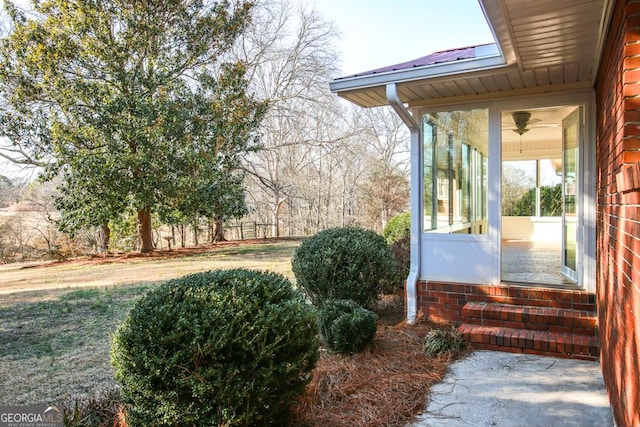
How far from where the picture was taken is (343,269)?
492 cm

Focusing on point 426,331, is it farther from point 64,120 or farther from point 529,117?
point 64,120

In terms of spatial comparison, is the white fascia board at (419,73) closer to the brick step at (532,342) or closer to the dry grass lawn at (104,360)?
the brick step at (532,342)

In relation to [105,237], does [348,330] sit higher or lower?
lower

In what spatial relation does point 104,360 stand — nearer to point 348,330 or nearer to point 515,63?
point 348,330

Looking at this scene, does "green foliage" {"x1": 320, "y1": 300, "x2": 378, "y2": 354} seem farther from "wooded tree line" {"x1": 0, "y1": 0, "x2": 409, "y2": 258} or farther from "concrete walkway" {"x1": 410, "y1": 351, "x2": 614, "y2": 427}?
"wooded tree line" {"x1": 0, "y1": 0, "x2": 409, "y2": 258}

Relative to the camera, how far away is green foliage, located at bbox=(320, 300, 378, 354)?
3736 mm

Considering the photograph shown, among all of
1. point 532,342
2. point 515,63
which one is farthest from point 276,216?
point 515,63

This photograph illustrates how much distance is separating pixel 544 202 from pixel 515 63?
307 inches

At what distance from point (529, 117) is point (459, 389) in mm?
4018

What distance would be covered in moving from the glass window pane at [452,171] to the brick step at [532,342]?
114 centimetres

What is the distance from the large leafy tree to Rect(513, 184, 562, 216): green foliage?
26.3 ft

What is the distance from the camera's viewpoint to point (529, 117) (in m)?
5.68

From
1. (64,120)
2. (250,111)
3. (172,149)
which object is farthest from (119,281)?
(250,111)

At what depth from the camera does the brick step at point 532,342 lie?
3.62 m
